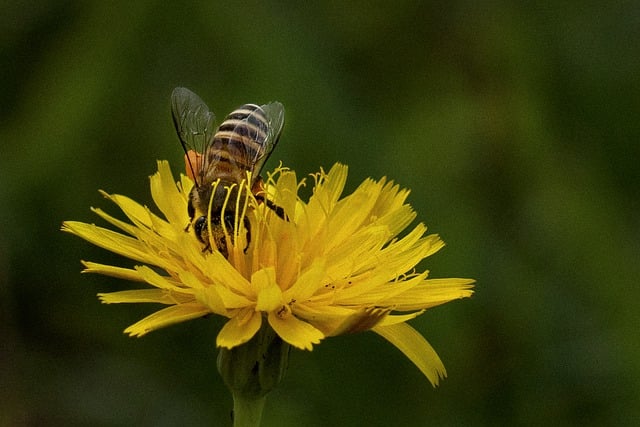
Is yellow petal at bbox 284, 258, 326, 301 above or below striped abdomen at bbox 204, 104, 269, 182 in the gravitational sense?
below

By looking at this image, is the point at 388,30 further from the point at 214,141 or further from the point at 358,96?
the point at 214,141

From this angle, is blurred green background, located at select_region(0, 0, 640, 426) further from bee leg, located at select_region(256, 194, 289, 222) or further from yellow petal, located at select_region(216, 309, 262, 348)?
yellow petal, located at select_region(216, 309, 262, 348)

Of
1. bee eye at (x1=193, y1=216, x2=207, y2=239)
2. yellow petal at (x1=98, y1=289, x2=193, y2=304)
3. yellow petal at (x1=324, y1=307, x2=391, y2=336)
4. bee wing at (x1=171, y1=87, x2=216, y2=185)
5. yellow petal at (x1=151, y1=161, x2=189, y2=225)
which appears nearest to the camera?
yellow petal at (x1=324, y1=307, x2=391, y2=336)

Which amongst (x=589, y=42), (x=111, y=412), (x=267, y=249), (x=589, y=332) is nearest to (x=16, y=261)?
(x=111, y=412)

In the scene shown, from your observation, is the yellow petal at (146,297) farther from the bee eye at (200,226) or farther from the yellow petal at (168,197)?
the yellow petal at (168,197)

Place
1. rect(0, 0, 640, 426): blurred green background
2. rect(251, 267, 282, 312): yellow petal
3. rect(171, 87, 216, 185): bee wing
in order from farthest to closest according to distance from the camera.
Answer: rect(0, 0, 640, 426): blurred green background < rect(171, 87, 216, 185): bee wing < rect(251, 267, 282, 312): yellow petal

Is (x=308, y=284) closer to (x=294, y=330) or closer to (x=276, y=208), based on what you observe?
(x=294, y=330)

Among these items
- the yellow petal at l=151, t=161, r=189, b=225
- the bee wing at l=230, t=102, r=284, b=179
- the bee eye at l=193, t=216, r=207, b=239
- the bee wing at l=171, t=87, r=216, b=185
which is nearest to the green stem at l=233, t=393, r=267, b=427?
the bee eye at l=193, t=216, r=207, b=239
